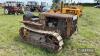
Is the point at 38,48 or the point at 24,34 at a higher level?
the point at 24,34

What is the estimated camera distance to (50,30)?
39.6 feet

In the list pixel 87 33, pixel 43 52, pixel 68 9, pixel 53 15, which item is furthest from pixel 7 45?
pixel 68 9

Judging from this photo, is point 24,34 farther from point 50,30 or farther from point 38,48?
point 50,30

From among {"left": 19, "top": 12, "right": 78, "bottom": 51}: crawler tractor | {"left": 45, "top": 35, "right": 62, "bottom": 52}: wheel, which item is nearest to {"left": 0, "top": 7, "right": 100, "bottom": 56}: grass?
{"left": 45, "top": 35, "right": 62, "bottom": 52}: wheel

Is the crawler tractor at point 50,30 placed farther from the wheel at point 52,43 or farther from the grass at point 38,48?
the grass at point 38,48

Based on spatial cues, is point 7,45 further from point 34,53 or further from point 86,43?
point 86,43

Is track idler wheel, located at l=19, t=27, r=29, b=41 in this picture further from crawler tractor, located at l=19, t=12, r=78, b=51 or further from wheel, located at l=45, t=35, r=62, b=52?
wheel, located at l=45, t=35, r=62, b=52

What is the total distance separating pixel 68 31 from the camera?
1196 centimetres

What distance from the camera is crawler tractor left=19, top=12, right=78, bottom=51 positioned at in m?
11.5

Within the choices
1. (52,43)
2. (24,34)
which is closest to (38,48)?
(52,43)

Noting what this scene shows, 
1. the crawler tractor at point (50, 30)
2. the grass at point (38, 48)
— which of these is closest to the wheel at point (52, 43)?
the crawler tractor at point (50, 30)

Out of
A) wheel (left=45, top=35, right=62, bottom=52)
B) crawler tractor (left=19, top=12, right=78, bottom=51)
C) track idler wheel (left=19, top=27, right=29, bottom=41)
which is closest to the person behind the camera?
wheel (left=45, top=35, right=62, bottom=52)

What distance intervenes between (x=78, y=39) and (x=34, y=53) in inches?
136

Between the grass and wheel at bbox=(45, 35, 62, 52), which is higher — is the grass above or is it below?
below
